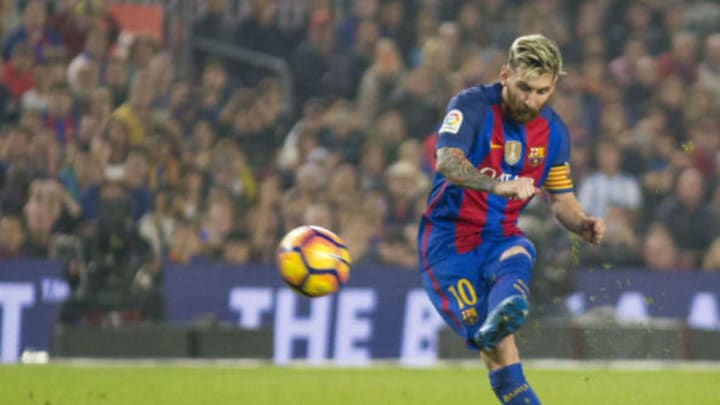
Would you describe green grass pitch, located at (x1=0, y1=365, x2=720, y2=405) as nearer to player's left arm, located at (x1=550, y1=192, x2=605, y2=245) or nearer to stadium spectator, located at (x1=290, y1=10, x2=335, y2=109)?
player's left arm, located at (x1=550, y1=192, x2=605, y2=245)

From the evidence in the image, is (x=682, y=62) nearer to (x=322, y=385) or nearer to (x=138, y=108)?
(x=138, y=108)

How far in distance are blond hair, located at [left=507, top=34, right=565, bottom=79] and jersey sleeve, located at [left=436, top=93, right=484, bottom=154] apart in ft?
0.97

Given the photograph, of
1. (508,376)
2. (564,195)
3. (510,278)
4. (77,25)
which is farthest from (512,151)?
(77,25)

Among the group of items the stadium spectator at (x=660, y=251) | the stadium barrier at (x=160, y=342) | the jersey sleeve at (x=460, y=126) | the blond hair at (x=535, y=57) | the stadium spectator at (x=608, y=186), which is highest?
the blond hair at (x=535, y=57)

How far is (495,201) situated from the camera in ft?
22.4

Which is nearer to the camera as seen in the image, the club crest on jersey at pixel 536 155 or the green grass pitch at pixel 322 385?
the club crest on jersey at pixel 536 155

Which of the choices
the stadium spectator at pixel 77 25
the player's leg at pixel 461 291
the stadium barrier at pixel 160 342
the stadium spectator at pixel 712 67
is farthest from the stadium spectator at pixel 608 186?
the player's leg at pixel 461 291

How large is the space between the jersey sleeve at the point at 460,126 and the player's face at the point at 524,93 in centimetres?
15

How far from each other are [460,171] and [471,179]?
0.24ft

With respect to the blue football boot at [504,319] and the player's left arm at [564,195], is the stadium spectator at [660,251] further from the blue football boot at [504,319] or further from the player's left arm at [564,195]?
the blue football boot at [504,319]

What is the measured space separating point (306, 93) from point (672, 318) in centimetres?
490

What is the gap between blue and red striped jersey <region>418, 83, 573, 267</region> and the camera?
6625 mm

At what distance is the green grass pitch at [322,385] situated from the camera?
31.0 ft

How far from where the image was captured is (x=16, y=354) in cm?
1289
